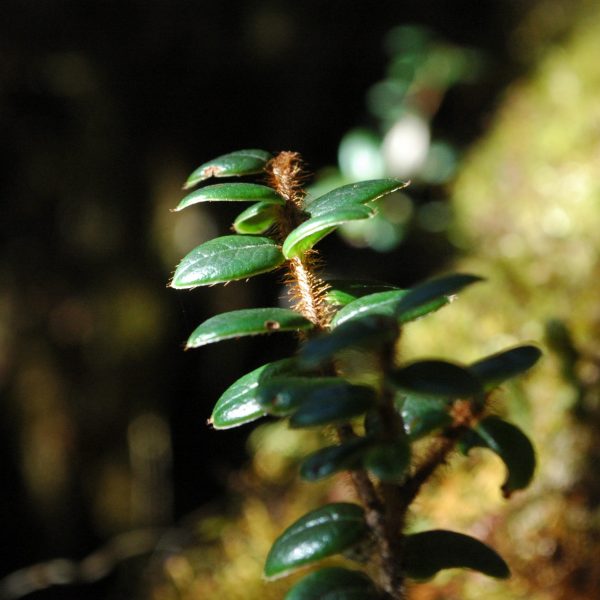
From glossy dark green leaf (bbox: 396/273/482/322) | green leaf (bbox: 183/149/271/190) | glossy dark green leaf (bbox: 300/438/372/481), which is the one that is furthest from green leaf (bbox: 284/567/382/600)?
green leaf (bbox: 183/149/271/190)

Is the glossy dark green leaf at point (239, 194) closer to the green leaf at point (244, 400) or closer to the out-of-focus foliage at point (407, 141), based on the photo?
the green leaf at point (244, 400)

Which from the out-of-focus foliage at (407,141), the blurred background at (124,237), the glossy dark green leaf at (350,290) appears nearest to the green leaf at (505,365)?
the glossy dark green leaf at (350,290)

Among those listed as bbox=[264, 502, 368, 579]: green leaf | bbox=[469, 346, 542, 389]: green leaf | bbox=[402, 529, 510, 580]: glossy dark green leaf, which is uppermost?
bbox=[469, 346, 542, 389]: green leaf

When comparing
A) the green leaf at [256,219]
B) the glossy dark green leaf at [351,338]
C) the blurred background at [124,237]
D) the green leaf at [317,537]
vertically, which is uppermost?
the blurred background at [124,237]

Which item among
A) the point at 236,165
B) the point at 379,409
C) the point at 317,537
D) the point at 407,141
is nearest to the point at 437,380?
the point at 379,409

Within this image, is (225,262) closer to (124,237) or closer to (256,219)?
(256,219)

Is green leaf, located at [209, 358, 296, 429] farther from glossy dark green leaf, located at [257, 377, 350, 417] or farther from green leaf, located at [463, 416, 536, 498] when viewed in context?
green leaf, located at [463, 416, 536, 498]
